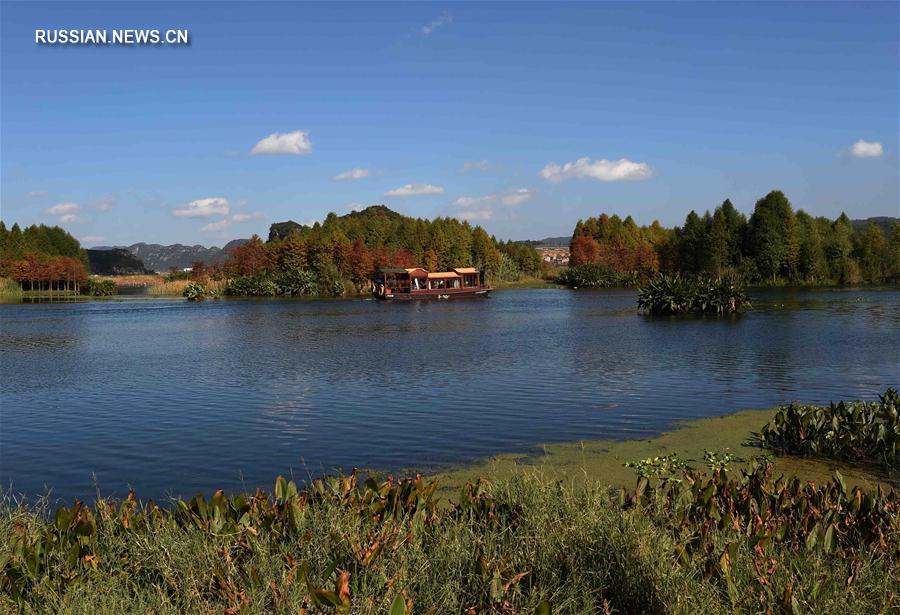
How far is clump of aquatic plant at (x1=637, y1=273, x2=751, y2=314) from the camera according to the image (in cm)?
4866

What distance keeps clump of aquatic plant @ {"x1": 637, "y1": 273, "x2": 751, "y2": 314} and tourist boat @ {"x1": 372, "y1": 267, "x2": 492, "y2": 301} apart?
3810cm

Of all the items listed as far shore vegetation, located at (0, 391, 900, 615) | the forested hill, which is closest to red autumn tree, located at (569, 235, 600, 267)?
the forested hill

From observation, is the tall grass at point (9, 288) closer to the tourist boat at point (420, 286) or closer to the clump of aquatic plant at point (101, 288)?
the clump of aquatic plant at point (101, 288)

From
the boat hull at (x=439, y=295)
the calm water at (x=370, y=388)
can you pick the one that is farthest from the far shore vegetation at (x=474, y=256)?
the calm water at (x=370, y=388)

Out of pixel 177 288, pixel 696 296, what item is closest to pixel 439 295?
pixel 696 296

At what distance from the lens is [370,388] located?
74.9 feet

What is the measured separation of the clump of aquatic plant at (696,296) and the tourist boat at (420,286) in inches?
1500

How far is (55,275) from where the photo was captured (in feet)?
351

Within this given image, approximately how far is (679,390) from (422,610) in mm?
17126

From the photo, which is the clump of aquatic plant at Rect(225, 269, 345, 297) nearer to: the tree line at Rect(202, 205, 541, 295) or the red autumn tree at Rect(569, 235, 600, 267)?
the tree line at Rect(202, 205, 541, 295)

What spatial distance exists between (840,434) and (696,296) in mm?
38450

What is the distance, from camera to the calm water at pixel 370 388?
47.7 ft

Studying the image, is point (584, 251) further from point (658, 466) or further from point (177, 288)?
point (658, 466)

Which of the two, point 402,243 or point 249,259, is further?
point 402,243
